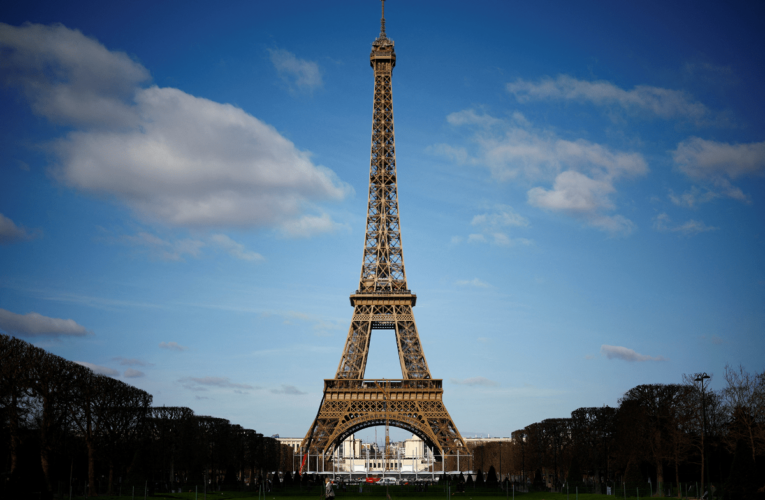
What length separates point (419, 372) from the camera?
71.5 metres

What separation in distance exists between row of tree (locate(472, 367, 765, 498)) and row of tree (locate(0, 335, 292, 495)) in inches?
1323

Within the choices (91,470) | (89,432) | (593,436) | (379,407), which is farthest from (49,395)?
(593,436)

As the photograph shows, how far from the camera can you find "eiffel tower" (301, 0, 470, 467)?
6869 cm

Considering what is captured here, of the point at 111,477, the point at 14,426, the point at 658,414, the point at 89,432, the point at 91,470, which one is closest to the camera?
the point at 14,426

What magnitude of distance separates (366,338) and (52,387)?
35.6m

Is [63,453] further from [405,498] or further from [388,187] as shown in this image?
[388,187]

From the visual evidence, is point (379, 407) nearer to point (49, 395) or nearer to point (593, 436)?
point (593, 436)

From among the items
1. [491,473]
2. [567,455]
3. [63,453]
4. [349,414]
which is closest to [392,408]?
[349,414]

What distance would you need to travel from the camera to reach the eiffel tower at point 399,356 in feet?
225

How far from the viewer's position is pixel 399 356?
239ft

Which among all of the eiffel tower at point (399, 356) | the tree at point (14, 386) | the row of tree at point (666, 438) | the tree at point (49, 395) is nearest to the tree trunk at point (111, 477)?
the tree at point (49, 395)

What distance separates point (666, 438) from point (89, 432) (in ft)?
142

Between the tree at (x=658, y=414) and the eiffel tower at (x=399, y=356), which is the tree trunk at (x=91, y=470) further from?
the tree at (x=658, y=414)

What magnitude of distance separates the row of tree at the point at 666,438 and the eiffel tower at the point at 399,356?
39.7 ft
